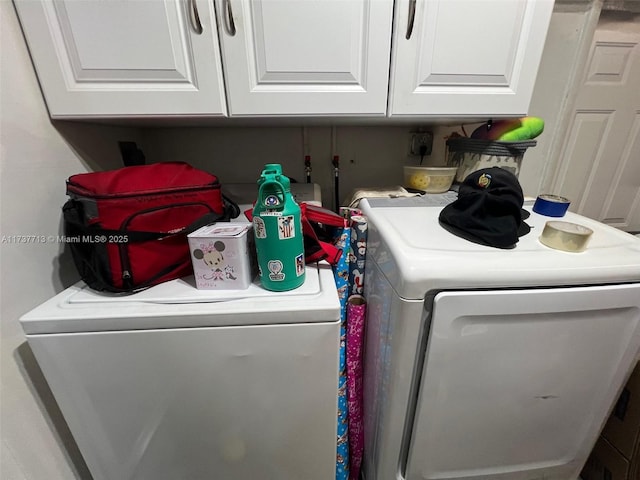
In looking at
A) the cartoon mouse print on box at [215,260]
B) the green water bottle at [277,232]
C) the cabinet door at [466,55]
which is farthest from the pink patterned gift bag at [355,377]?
the cabinet door at [466,55]

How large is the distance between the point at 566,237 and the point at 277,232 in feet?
2.31

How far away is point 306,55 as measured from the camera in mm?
774

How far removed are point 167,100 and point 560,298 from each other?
114cm

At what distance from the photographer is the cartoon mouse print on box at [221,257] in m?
0.67

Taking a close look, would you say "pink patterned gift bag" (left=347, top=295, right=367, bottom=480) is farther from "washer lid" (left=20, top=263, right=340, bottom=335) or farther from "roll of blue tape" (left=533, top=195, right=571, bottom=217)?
"roll of blue tape" (left=533, top=195, right=571, bottom=217)

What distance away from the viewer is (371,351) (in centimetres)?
91

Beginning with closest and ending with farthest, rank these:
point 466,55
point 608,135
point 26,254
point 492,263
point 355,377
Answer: point 492,263 < point 26,254 < point 466,55 < point 355,377 < point 608,135

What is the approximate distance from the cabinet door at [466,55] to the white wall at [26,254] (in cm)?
100

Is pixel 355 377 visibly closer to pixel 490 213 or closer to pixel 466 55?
pixel 490 213

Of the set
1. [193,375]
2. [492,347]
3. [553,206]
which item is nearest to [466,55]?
[553,206]

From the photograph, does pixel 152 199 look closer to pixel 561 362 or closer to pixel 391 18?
pixel 391 18

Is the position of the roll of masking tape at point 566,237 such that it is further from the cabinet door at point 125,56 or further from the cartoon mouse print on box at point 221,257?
the cabinet door at point 125,56

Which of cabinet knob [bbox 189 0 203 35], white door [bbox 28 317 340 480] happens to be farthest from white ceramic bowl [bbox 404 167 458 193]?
cabinet knob [bbox 189 0 203 35]

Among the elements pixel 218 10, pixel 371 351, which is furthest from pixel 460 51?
pixel 371 351
